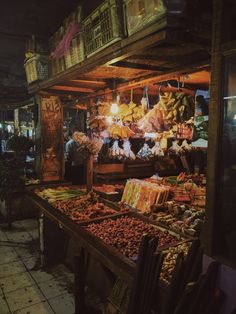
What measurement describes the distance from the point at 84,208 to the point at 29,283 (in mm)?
1963

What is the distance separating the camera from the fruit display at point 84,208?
15.7 feet

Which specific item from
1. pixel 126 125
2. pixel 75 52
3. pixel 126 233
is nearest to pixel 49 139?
pixel 126 125

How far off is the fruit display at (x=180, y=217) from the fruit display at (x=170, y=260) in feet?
1.30

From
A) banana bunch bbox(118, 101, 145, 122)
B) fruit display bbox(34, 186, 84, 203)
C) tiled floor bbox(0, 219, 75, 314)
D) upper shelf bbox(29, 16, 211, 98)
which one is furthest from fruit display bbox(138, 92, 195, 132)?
tiled floor bbox(0, 219, 75, 314)

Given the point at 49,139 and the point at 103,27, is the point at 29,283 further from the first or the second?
the point at 103,27

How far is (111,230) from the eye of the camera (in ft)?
13.7

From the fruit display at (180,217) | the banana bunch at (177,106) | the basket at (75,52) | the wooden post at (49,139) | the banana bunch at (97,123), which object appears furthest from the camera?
the wooden post at (49,139)

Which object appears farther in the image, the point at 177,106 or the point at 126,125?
the point at 126,125

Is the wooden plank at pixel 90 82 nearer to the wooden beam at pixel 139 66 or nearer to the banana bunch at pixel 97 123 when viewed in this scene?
the banana bunch at pixel 97 123

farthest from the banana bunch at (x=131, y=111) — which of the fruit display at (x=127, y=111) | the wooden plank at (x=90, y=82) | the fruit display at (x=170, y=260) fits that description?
the fruit display at (x=170, y=260)

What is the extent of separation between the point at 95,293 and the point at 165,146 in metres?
3.44

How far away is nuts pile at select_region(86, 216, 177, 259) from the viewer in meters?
3.66

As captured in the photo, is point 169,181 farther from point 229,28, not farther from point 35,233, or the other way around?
point 229,28

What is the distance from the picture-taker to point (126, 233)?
13.3 feet
